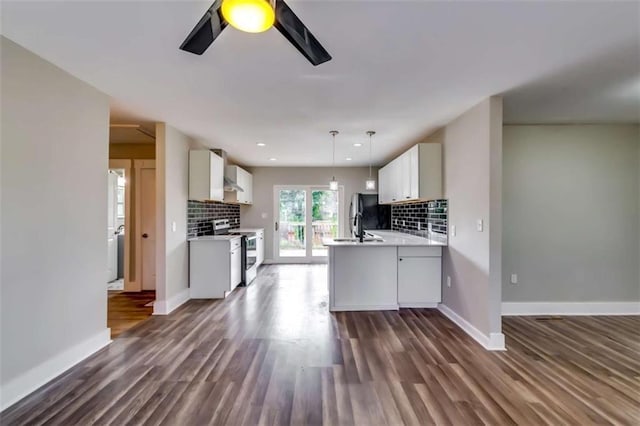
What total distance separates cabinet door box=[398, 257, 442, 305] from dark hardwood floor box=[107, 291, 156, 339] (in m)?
3.20

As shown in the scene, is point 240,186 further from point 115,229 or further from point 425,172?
point 425,172

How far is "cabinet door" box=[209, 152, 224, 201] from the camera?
425 centimetres

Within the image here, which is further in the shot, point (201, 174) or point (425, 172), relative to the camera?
point (201, 174)

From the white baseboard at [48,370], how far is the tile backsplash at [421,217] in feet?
12.8

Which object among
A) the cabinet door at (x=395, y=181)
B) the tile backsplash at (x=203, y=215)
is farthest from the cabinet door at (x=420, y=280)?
the tile backsplash at (x=203, y=215)

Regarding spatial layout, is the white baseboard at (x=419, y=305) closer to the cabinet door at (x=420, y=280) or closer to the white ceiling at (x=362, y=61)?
the cabinet door at (x=420, y=280)

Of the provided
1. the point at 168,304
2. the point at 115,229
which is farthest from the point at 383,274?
the point at 115,229

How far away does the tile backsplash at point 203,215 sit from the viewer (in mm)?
4351

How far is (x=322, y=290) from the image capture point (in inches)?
182

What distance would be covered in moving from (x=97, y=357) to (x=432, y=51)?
3.58 metres

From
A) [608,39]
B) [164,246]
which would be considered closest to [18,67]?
[164,246]

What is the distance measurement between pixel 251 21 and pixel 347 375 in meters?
2.35

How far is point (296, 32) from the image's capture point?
4.63 ft

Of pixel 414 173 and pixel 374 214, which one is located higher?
pixel 414 173
